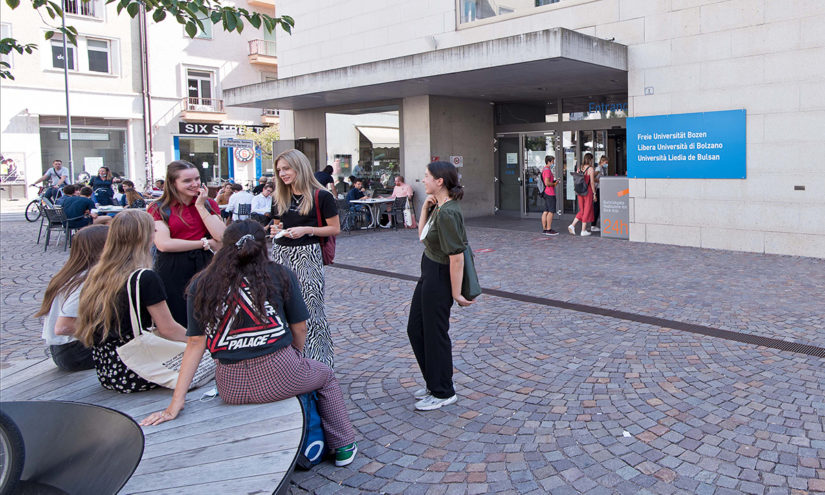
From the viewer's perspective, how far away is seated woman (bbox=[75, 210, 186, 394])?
3.54 meters

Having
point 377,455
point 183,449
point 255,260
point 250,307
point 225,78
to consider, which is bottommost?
point 377,455

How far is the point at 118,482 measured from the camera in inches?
116

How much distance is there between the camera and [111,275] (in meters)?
3.60

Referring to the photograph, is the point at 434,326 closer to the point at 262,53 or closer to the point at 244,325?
the point at 244,325

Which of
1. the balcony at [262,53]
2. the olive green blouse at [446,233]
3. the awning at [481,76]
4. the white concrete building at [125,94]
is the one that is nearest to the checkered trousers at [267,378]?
the olive green blouse at [446,233]

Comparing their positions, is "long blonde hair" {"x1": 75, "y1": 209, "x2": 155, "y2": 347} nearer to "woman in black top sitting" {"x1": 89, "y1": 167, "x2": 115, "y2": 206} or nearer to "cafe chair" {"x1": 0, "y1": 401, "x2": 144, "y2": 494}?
"cafe chair" {"x1": 0, "y1": 401, "x2": 144, "y2": 494}

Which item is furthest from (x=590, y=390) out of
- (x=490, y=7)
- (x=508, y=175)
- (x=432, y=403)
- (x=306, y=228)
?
(x=508, y=175)

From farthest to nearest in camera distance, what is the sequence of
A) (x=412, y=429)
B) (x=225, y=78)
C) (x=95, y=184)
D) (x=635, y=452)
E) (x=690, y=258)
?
(x=225, y=78), (x=95, y=184), (x=690, y=258), (x=412, y=429), (x=635, y=452)

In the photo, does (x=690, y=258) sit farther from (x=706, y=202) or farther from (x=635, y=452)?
(x=635, y=452)

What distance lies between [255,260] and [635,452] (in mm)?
2324

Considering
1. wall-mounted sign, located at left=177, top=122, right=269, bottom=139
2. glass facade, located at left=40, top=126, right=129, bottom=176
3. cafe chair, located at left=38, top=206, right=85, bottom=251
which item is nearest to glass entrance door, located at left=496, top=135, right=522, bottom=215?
A: cafe chair, located at left=38, top=206, right=85, bottom=251

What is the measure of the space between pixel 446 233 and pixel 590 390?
1.61 metres

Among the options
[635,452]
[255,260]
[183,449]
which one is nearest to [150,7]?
[255,260]

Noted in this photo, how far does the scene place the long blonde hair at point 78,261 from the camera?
12.8 feet
